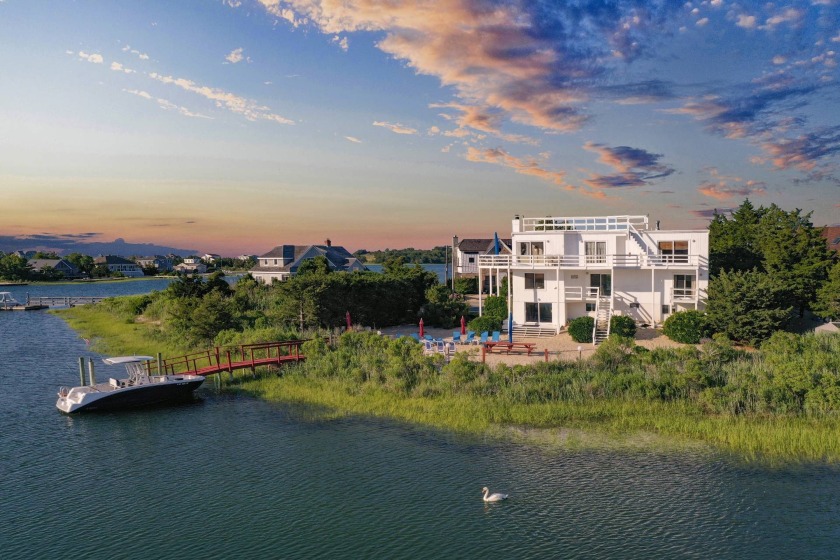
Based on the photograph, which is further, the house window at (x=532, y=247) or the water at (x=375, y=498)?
the house window at (x=532, y=247)

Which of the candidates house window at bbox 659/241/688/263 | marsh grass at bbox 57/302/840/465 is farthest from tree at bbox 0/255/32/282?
house window at bbox 659/241/688/263

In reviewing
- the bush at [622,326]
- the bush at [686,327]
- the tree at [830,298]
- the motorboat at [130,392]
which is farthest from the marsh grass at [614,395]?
the tree at [830,298]

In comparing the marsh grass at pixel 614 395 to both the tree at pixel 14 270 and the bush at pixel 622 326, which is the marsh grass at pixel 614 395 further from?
the tree at pixel 14 270

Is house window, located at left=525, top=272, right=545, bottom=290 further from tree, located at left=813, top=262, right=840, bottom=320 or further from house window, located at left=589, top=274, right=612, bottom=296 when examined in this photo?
tree, located at left=813, top=262, right=840, bottom=320

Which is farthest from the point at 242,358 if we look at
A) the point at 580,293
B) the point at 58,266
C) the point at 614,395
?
the point at 58,266

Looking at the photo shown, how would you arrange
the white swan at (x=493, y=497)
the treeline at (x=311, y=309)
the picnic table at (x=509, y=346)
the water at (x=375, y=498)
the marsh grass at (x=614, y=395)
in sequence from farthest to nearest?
the treeline at (x=311, y=309) < the picnic table at (x=509, y=346) < the marsh grass at (x=614, y=395) < the white swan at (x=493, y=497) < the water at (x=375, y=498)

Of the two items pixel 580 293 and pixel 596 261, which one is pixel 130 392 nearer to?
pixel 580 293

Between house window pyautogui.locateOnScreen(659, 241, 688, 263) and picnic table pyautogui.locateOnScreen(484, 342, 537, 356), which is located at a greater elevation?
house window pyautogui.locateOnScreen(659, 241, 688, 263)
